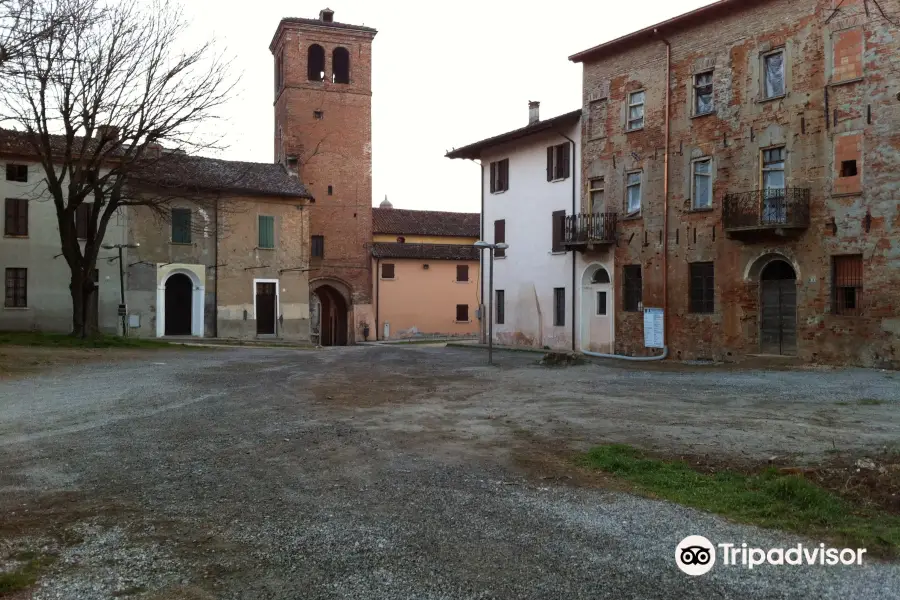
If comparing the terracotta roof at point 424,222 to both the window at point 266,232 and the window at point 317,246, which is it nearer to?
the window at point 317,246

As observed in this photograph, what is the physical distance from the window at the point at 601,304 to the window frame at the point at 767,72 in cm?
896

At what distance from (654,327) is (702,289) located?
2.17m

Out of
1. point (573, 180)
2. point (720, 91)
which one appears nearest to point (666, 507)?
point (720, 91)

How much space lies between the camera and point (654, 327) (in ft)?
81.9

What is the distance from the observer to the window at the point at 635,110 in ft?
84.7

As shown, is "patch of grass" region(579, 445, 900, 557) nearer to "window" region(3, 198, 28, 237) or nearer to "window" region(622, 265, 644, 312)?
"window" region(622, 265, 644, 312)

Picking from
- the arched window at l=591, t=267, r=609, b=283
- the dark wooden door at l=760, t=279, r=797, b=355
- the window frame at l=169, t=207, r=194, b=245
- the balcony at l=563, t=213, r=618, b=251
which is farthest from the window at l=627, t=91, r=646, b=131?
the window frame at l=169, t=207, r=194, b=245

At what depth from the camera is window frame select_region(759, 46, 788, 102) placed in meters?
21.2

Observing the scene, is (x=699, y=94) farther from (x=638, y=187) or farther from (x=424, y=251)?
(x=424, y=251)

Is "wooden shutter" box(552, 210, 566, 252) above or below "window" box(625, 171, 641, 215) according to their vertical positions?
below

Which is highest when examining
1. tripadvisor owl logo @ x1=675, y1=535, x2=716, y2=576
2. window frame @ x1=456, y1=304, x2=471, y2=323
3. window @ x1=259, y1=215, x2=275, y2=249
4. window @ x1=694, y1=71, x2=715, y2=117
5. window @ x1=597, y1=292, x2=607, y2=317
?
window @ x1=694, y1=71, x2=715, y2=117

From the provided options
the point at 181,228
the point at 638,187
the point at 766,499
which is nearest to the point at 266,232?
the point at 181,228

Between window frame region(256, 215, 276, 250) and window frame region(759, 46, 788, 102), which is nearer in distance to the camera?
window frame region(759, 46, 788, 102)

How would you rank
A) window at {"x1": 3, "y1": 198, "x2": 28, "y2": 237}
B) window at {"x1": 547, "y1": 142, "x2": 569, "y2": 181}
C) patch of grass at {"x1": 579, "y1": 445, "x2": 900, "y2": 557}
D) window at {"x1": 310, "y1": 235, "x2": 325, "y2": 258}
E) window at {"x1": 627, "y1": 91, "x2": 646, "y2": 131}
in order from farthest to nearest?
window at {"x1": 310, "y1": 235, "x2": 325, "y2": 258} → window at {"x1": 3, "y1": 198, "x2": 28, "y2": 237} → window at {"x1": 547, "y1": 142, "x2": 569, "y2": 181} → window at {"x1": 627, "y1": 91, "x2": 646, "y2": 131} → patch of grass at {"x1": 579, "y1": 445, "x2": 900, "y2": 557}
